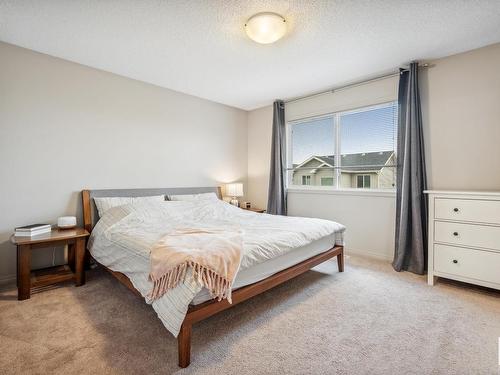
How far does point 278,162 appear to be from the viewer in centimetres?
436

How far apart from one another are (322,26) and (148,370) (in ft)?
9.44

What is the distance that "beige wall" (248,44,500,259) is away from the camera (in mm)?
2619

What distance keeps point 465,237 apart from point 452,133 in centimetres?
119

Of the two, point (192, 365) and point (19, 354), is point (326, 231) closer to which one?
point (192, 365)

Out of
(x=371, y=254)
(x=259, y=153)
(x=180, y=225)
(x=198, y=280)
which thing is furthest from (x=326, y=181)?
(x=198, y=280)

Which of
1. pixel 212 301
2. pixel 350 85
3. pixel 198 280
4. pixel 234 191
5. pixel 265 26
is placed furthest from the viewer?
pixel 234 191

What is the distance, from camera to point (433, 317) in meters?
2.00

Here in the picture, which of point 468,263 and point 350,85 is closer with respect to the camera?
point 468,263

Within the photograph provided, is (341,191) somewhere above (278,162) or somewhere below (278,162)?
Result: below

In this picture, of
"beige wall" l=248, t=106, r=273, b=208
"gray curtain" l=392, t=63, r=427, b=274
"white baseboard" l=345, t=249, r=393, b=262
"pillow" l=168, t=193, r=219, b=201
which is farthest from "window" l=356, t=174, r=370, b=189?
"pillow" l=168, t=193, r=219, b=201

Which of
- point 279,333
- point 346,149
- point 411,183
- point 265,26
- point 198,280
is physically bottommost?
point 279,333

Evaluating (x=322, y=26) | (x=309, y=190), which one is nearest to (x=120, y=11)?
(x=322, y=26)

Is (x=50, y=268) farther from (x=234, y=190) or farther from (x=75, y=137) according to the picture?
(x=234, y=190)

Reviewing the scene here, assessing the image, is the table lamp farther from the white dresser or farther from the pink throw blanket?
the white dresser
